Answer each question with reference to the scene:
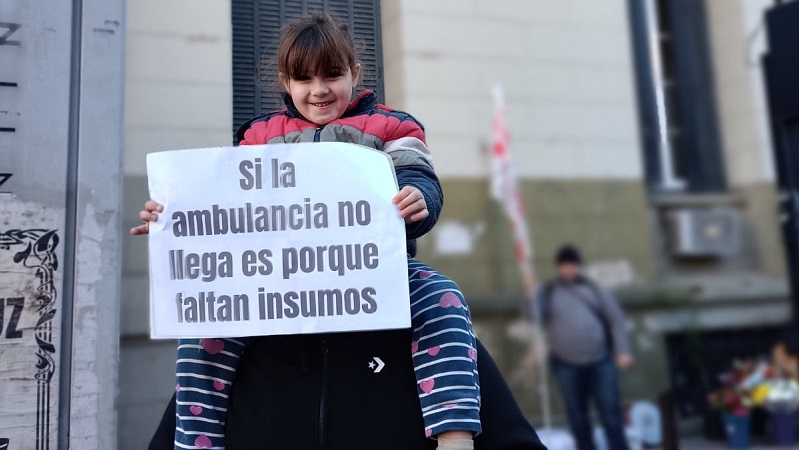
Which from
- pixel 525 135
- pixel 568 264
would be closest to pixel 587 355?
pixel 568 264

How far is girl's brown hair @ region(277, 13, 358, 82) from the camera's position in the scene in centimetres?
132

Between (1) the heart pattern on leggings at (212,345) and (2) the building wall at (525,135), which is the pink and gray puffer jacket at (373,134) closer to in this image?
(1) the heart pattern on leggings at (212,345)

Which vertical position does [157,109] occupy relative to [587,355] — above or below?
above

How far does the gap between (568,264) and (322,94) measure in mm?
3993

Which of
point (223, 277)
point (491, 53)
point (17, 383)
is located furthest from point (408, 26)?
point (223, 277)

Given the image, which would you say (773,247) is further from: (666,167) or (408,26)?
(408,26)

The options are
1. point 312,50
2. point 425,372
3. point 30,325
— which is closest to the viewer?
point 425,372

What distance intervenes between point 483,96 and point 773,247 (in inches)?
107

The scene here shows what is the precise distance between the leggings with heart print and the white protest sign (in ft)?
0.20

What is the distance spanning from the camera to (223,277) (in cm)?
126

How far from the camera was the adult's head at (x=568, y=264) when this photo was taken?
5.05 metres

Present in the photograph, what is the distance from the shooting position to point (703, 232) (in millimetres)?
5754

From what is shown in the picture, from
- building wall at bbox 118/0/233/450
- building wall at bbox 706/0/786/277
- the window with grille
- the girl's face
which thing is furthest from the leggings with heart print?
building wall at bbox 706/0/786/277

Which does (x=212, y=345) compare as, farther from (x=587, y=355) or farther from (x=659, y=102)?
(x=659, y=102)
